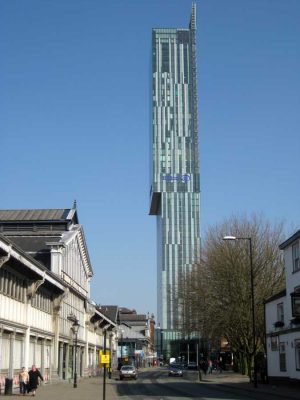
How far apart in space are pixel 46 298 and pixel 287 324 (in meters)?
17.5

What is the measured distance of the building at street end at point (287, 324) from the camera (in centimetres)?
3716

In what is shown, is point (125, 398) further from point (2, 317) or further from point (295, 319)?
point (295, 319)

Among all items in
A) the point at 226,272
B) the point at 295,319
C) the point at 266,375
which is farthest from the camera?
the point at 226,272

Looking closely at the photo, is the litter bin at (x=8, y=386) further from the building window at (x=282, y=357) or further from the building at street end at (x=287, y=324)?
the building window at (x=282, y=357)

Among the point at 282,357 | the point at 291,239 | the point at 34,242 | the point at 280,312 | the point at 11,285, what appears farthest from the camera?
the point at 34,242

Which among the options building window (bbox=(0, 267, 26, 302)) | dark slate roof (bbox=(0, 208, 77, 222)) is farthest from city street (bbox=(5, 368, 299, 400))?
dark slate roof (bbox=(0, 208, 77, 222))

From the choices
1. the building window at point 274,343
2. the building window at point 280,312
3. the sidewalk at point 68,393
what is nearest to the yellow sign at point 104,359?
the sidewalk at point 68,393

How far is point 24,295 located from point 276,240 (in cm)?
2696

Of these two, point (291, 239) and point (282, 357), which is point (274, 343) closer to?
point (282, 357)

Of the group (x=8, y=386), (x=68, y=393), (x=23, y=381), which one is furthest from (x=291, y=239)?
(x=8, y=386)

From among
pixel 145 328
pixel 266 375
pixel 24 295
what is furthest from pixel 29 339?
pixel 145 328

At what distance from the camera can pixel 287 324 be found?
3991cm

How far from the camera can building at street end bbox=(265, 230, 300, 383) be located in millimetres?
37156

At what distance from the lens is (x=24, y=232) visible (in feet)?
193
